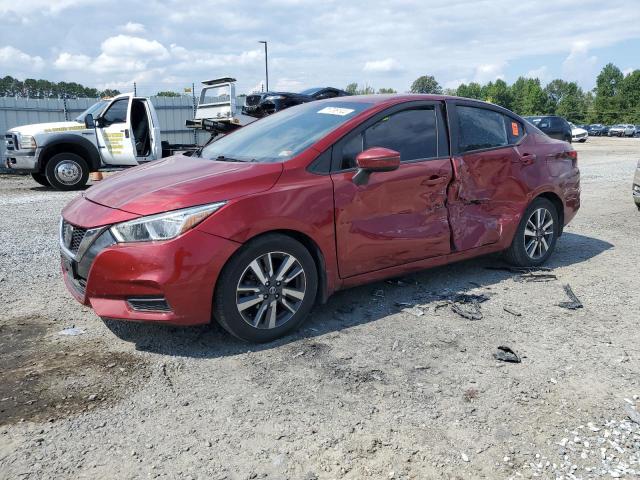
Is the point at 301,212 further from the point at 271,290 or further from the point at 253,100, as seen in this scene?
the point at 253,100

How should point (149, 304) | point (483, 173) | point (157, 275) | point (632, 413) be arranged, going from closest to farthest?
point (632, 413), point (157, 275), point (149, 304), point (483, 173)

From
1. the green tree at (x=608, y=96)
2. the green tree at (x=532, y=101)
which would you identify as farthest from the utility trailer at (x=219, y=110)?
the green tree at (x=532, y=101)

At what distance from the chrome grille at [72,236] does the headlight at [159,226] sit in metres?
0.36

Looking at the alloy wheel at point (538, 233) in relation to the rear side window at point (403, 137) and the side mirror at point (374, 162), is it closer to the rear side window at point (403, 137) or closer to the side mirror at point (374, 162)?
the rear side window at point (403, 137)

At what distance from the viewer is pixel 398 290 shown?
15.9 feet

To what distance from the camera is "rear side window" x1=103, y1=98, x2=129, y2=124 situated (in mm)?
12070

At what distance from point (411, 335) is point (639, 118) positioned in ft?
282

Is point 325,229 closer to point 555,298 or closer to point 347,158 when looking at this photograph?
point 347,158

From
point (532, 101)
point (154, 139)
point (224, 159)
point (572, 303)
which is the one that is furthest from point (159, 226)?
point (532, 101)

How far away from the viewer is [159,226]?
3357mm

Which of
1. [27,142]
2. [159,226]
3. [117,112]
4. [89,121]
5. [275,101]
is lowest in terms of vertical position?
[159,226]

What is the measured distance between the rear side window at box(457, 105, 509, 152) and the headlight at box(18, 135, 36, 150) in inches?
372

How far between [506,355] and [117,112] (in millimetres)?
10865

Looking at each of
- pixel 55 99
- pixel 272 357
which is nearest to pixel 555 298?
pixel 272 357
